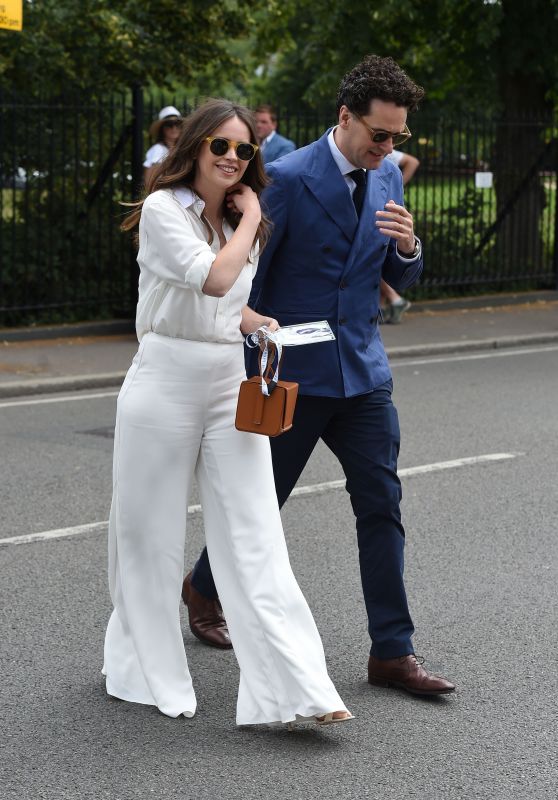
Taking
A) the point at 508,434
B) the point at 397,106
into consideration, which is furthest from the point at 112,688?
the point at 508,434

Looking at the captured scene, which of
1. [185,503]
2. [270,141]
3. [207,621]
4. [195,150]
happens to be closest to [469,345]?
[270,141]

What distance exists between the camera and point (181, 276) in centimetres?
391

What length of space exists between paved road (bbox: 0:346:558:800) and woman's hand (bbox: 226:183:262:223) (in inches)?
59.6

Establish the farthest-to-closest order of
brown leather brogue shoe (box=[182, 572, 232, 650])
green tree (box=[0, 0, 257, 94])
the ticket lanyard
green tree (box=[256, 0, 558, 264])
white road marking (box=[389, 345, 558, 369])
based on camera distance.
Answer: green tree (box=[256, 0, 558, 264]) → green tree (box=[0, 0, 257, 94]) → white road marking (box=[389, 345, 558, 369]) → brown leather brogue shoe (box=[182, 572, 232, 650]) → the ticket lanyard

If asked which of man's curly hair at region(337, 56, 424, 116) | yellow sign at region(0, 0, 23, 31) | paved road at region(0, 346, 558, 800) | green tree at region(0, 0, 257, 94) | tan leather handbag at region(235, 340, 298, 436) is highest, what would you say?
green tree at region(0, 0, 257, 94)

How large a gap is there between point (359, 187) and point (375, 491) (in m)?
0.98

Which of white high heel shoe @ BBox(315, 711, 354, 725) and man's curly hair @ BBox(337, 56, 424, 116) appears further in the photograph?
man's curly hair @ BBox(337, 56, 424, 116)

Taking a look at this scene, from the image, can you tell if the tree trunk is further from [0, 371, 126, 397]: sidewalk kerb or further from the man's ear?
the man's ear

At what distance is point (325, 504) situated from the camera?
7109mm

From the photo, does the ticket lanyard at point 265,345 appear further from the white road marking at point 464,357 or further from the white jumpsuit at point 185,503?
the white road marking at point 464,357

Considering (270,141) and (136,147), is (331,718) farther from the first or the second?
(136,147)

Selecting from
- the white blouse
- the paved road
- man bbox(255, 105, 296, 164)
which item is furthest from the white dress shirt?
man bbox(255, 105, 296, 164)

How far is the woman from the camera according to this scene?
12.9 feet

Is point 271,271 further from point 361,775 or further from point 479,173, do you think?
point 479,173
